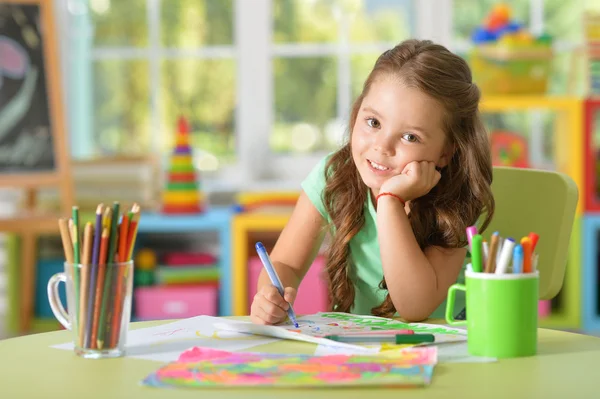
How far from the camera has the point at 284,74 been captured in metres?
3.81

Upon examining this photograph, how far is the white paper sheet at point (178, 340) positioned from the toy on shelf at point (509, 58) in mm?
2293

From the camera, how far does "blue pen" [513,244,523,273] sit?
3.46 ft

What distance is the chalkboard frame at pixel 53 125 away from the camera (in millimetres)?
3254

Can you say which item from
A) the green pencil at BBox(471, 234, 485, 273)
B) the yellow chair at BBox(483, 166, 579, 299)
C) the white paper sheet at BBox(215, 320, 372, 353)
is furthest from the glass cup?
the yellow chair at BBox(483, 166, 579, 299)

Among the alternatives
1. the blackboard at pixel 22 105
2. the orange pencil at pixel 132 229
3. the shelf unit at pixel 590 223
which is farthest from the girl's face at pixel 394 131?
the blackboard at pixel 22 105

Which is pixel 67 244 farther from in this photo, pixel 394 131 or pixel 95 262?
pixel 394 131

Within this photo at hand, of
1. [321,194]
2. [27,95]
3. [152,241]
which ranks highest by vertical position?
[27,95]

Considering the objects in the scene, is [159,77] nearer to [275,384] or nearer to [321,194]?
[321,194]

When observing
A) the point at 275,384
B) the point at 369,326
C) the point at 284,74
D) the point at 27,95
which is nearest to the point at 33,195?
the point at 27,95

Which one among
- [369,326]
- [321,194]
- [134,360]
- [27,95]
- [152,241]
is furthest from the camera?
[152,241]

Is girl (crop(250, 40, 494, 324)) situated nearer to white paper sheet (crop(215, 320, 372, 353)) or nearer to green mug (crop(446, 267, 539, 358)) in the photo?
white paper sheet (crop(215, 320, 372, 353))

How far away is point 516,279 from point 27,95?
101 inches

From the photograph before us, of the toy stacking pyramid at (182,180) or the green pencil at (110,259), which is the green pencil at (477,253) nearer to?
the green pencil at (110,259)

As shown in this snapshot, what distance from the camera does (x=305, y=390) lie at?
2.99ft
